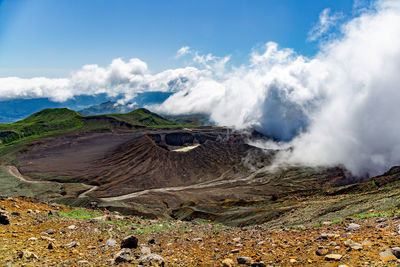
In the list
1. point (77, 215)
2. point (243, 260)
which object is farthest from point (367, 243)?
point (77, 215)

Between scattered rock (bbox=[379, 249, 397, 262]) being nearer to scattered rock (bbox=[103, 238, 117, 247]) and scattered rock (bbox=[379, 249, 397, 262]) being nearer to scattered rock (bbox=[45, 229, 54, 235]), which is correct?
scattered rock (bbox=[103, 238, 117, 247])

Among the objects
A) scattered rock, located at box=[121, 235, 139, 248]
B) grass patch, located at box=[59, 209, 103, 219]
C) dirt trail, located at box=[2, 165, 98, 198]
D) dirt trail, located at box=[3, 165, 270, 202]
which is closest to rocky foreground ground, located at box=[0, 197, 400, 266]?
scattered rock, located at box=[121, 235, 139, 248]

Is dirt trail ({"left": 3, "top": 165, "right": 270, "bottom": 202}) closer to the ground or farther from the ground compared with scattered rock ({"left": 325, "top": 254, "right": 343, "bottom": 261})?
closer to the ground

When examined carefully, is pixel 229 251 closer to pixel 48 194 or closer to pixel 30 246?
pixel 30 246

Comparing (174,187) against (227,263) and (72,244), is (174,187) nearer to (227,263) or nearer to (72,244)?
(72,244)

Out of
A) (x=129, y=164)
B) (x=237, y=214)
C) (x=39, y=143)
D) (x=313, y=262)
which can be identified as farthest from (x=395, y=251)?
(x=39, y=143)

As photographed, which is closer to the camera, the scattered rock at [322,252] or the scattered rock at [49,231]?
the scattered rock at [322,252]

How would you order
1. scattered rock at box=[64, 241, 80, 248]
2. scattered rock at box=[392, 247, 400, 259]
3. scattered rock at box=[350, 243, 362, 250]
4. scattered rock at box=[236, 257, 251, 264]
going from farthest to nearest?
scattered rock at box=[64, 241, 80, 248], scattered rock at box=[236, 257, 251, 264], scattered rock at box=[350, 243, 362, 250], scattered rock at box=[392, 247, 400, 259]

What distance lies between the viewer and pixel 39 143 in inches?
6373

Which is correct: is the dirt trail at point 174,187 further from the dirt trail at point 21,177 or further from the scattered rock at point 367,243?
the scattered rock at point 367,243

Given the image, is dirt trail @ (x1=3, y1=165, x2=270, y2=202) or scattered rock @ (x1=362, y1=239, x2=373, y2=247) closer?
scattered rock @ (x1=362, y1=239, x2=373, y2=247)

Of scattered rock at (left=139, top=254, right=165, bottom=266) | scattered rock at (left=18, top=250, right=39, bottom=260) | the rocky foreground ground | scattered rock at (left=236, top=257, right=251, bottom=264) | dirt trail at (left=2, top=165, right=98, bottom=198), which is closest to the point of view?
the rocky foreground ground

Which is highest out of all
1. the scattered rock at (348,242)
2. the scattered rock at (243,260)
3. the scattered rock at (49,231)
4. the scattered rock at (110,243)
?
the scattered rock at (348,242)

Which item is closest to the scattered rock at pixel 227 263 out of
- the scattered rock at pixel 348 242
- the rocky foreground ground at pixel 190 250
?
the rocky foreground ground at pixel 190 250
